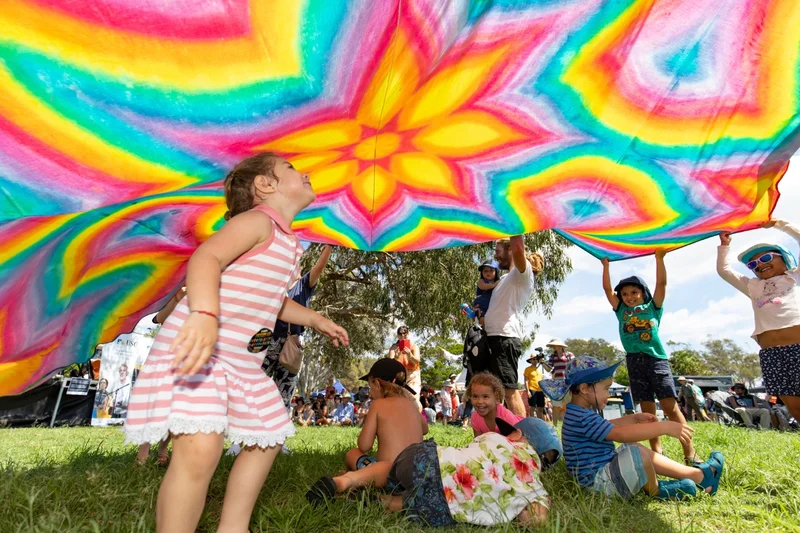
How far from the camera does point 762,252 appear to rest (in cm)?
382

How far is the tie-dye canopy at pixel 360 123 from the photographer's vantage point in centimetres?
171

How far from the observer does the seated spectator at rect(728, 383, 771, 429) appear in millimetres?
11688

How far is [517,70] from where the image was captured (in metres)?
2.37

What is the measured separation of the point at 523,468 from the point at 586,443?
60 centimetres

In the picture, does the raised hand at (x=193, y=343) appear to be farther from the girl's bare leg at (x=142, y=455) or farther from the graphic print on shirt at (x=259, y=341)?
the girl's bare leg at (x=142, y=455)

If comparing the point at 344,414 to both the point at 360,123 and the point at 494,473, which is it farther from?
the point at 360,123

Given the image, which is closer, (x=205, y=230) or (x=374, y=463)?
(x=374, y=463)

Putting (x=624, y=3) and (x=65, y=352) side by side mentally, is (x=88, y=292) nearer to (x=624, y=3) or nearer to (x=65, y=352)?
(x=65, y=352)

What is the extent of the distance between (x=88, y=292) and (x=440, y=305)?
430 inches

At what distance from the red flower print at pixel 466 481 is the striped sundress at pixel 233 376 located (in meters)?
0.94

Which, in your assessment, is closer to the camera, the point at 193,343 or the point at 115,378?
the point at 193,343

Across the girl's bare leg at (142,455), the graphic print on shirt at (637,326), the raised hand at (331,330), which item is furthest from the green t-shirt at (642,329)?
the girl's bare leg at (142,455)

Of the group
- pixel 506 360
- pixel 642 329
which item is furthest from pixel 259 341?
pixel 642 329

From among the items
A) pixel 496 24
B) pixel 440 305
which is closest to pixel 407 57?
pixel 496 24
